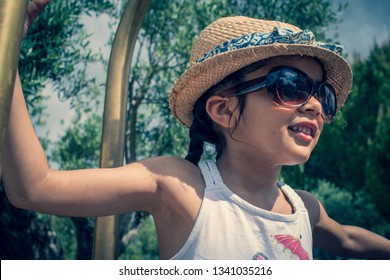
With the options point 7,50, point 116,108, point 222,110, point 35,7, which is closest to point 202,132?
point 222,110

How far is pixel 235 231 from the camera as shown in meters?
2.16

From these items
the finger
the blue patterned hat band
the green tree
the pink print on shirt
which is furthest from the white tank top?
the green tree

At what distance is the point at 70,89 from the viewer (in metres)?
7.83

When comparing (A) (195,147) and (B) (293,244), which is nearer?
(B) (293,244)

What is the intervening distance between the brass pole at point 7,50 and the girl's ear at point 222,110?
51.7 inches

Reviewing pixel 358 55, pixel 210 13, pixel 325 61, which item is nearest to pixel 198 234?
pixel 325 61

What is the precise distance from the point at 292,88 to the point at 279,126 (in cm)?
18

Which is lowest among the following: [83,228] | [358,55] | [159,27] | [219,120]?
[83,228]

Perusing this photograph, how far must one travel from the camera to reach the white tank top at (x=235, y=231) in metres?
2.10

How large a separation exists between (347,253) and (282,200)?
0.62m

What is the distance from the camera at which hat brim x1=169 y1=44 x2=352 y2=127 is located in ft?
7.26

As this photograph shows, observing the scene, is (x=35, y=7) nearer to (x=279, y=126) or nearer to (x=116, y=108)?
(x=116, y=108)

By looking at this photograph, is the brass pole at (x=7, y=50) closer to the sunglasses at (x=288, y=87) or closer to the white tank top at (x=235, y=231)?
the white tank top at (x=235, y=231)
